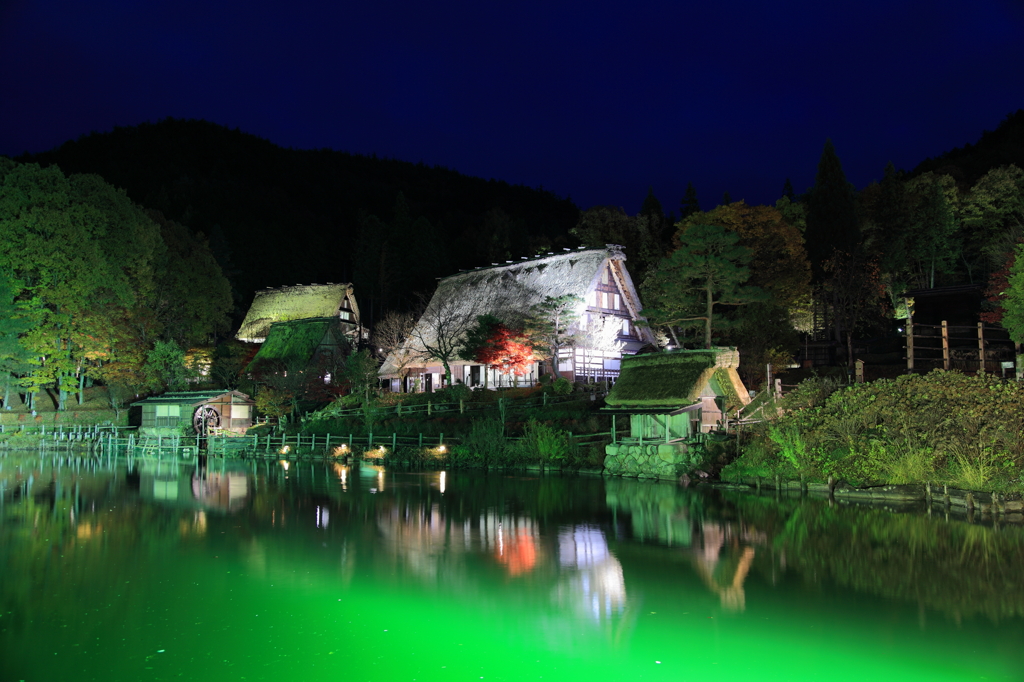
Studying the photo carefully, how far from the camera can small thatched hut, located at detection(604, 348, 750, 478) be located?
789 inches

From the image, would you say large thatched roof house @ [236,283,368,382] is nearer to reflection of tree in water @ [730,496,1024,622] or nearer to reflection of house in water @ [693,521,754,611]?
reflection of house in water @ [693,521,754,611]

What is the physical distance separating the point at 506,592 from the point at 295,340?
1387 inches

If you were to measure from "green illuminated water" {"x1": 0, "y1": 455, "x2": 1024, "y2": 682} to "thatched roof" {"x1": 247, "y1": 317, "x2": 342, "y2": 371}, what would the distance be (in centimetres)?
2404

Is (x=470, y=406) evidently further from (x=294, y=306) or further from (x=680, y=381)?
(x=294, y=306)

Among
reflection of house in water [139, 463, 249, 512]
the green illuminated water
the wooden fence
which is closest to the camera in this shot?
the green illuminated water

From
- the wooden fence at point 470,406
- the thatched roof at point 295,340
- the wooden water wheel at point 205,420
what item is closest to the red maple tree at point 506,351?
the wooden fence at point 470,406

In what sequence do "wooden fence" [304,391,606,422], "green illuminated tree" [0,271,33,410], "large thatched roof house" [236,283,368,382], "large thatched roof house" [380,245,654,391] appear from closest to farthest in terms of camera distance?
"wooden fence" [304,391,606,422] → "green illuminated tree" [0,271,33,410] → "large thatched roof house" [380,245,654,391] → "large thatched roof house" [236,283,368,382]

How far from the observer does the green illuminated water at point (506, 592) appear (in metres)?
6.79

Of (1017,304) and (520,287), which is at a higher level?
(520,287)

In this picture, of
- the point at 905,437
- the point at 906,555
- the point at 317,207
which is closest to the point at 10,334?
the point at 905,437

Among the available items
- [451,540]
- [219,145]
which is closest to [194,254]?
[451,540]

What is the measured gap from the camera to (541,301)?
35.3m

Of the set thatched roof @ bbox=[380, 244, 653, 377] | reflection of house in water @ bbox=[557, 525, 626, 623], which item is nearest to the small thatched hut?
reflection of house in water @ bbox=[557, 525, 626, 623]

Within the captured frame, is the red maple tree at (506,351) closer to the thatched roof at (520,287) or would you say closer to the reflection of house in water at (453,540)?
the thatched roof at (520,287)
